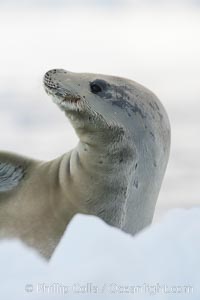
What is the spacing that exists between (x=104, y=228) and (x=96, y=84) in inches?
66.3

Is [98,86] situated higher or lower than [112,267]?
higher

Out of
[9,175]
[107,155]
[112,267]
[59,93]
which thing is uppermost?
[59,93]

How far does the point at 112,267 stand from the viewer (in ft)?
24.4

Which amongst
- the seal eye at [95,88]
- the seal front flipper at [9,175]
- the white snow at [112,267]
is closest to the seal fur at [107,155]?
the seal eye at [95,88]

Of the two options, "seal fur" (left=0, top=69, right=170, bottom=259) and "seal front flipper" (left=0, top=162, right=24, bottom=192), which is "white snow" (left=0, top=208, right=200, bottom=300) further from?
"seal front flipper" (left=0, top=162, right=24, bottom=192)

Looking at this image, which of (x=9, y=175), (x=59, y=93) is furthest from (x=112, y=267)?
(x=9, y=175)

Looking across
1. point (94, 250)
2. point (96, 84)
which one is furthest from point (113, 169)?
Answer: point (94, 250)

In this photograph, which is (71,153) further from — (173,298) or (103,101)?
(173,298)

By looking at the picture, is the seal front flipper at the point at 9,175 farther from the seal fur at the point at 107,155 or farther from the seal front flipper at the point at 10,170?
the seal fur at the point at 107,155

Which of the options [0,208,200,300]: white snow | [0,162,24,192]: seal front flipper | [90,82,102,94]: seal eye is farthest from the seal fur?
[0,208,200,300]: white snow

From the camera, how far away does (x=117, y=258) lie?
295 inches

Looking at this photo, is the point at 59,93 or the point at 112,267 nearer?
the point at 112,267

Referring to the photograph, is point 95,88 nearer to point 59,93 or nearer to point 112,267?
point 59,93

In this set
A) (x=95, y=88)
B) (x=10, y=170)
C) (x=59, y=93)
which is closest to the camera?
(x=59, y=93)
